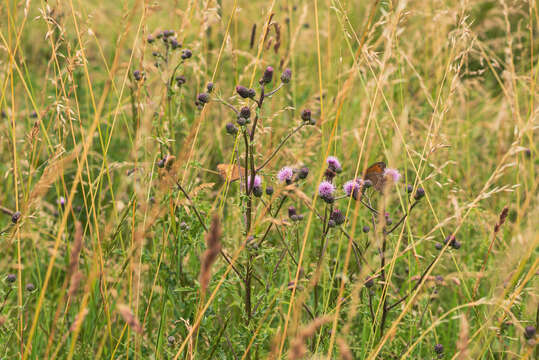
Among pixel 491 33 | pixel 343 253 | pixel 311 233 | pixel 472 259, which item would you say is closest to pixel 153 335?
pixel 311 233

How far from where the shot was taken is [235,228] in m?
2.13

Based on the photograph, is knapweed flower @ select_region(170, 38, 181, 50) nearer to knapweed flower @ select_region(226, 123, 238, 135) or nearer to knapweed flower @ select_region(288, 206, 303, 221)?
knapweed flower @ select_region(226, 123, 238, 135)

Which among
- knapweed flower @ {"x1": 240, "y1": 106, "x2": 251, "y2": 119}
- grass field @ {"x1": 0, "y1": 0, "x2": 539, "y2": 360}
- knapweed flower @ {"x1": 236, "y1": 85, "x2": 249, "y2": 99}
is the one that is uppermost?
knapweed flower @ {"x1": 236, "y1": 85, "x2": 249, "y2": 99}

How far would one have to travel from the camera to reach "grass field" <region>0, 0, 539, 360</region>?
129 centimetres

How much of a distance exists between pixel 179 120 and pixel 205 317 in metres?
0.84

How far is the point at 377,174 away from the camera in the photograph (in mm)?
1585

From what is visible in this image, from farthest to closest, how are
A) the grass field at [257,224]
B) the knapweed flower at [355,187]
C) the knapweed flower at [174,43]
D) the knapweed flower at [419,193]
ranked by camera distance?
the knapweed flower at [174,43], the knapweed flower at [419,193], the knapweed flower at [355,187], the grass field at [257,224]

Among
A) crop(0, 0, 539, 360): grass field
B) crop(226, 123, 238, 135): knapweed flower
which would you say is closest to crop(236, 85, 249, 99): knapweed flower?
crop(0, 0, 539, 360): grass field

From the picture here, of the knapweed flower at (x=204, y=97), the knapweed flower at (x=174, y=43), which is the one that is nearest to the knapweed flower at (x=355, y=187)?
the knapweed flower at (x=204, y=97)

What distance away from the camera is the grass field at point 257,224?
1.29 m

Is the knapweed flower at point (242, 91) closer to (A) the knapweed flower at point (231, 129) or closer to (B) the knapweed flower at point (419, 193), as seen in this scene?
(A) the knapweed flower at point (231, 129)

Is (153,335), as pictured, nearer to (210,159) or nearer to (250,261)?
(250,261)

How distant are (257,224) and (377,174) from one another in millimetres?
546

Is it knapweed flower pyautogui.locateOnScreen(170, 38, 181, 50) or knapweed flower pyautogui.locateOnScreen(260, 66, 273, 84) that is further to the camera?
knapweed flower pyautogui.locateOnScreen(170, 38, 181, 50)
